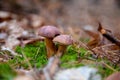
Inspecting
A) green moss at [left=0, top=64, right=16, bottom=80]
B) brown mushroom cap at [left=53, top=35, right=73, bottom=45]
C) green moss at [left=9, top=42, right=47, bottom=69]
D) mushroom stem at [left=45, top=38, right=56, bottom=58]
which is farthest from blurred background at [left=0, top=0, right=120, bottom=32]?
green moss at [left=0, top=64, right=16, bottom=80]

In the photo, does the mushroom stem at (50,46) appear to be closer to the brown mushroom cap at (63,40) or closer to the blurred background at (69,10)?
the brown mushroom cap at (63,40)

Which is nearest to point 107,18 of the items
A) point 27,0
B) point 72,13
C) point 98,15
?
point 98,15

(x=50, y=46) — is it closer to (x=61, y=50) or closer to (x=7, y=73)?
(x=61, y=50)

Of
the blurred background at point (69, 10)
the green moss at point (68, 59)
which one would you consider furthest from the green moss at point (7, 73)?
the blurred background at point (69, 10)

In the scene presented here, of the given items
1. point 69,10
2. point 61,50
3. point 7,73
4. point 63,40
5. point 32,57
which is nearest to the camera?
point 7,73

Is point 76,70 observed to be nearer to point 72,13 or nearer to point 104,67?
point 104,67

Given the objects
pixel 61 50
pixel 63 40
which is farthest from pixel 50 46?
pixel 63 40
